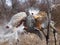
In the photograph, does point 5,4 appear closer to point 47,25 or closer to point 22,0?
point 22,0

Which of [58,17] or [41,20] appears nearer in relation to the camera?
[41,20]

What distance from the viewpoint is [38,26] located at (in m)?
0.95

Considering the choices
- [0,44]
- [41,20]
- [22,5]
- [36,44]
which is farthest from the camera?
[22,5]

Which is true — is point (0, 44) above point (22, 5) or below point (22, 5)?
below

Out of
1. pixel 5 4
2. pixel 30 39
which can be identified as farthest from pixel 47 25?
pixel 5 4

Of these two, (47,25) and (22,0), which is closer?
(47,25)

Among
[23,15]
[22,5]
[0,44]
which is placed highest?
[23,15]

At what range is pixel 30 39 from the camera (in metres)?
1.39

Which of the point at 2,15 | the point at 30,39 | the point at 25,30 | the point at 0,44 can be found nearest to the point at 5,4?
the point at 2,15

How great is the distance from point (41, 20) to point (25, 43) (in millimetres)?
468

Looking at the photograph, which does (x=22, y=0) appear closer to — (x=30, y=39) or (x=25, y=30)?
(x=30, y=39)

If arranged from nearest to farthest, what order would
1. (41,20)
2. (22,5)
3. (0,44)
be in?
1. (41,20)
2. (0,44)
3. (22,5)

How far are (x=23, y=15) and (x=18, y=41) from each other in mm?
332

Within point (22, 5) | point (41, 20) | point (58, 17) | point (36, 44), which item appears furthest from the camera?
point (22, 5)
